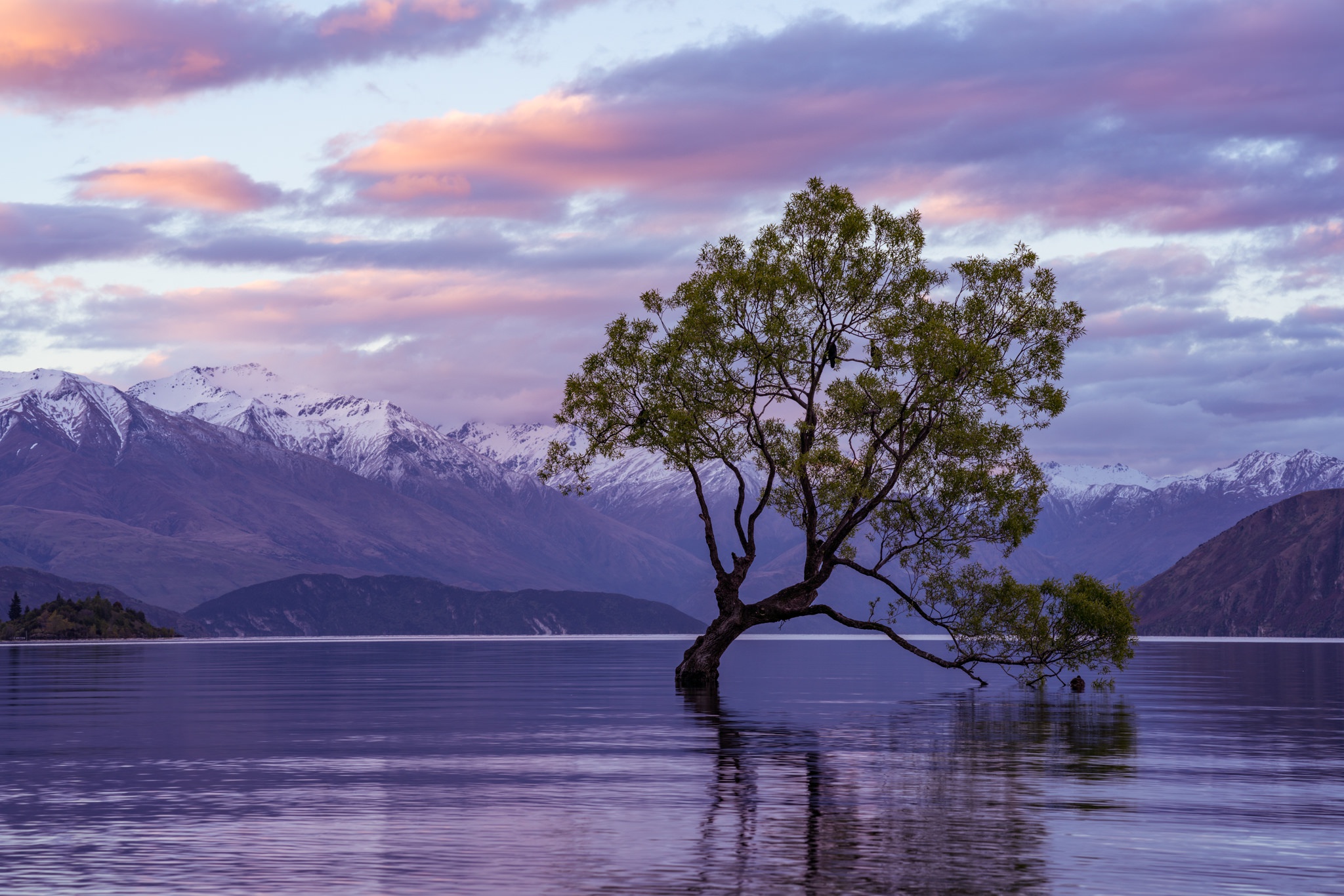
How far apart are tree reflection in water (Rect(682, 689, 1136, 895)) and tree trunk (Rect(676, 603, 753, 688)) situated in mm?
24137

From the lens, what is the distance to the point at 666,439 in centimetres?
9125

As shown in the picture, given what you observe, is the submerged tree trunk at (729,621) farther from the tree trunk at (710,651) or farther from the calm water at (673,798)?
the calm water at (673,798)

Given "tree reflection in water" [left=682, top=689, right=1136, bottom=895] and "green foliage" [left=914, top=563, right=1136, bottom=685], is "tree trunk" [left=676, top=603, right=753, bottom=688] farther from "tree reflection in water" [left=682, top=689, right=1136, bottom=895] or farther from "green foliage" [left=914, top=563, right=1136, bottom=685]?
"tree reflection in water" [left=682, top=689, right=1136, bottom=895]

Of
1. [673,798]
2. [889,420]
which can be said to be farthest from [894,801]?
[889,420]

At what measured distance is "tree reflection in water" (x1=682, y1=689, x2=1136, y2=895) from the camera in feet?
91.0

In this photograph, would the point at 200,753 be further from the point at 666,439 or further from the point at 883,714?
the point at 666,439

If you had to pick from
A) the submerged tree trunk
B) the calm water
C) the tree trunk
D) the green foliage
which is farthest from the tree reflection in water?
the tree trunk

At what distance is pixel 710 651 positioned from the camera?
314 feet

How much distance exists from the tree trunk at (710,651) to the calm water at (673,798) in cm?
1089

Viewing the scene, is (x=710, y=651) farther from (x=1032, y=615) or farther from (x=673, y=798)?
(x=673, y=798)

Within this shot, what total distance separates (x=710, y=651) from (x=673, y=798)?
187 feet

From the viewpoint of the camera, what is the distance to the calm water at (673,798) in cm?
2788

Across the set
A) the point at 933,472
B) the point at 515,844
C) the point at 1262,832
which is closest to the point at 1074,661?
the point at 933,472

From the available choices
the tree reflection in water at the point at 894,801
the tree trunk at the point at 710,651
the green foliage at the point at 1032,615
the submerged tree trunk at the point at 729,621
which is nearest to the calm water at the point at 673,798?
the tree reflection in water at the point at 894,801
